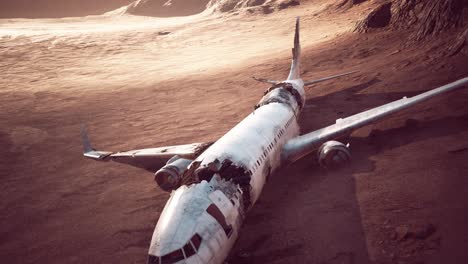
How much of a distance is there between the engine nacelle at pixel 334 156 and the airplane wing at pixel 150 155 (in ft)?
26.1

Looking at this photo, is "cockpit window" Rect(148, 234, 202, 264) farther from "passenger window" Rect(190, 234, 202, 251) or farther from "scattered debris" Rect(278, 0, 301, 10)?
"scattered debris" Rect(278, 0, 301, 10)

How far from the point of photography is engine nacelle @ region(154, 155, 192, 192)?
20.1 m

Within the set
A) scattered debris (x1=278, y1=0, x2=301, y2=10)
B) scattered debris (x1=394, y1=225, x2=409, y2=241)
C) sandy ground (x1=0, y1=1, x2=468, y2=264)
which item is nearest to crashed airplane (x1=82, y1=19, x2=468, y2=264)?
sandy ground (x1=0, y1=1, x2=468, y2=264)

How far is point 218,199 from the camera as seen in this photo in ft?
45.9

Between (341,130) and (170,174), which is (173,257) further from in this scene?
(341,130)

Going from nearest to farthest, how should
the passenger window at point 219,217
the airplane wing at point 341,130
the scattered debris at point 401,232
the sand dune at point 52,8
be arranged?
the scattered debris at point 401,232 < the passenger window at point 219,217 < the airplane wing at point 341,130 < the sand dune at point 52,8

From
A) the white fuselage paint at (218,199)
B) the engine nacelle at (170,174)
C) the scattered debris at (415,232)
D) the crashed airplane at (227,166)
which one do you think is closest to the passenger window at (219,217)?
the crashed airplane at (227,166)

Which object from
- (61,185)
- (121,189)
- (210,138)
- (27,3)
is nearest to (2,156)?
(61,185)

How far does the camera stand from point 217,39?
269 ft

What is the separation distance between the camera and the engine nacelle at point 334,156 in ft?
64.5

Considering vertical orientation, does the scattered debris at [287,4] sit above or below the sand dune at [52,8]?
below

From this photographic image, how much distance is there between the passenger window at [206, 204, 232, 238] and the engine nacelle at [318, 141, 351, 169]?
8765 mm

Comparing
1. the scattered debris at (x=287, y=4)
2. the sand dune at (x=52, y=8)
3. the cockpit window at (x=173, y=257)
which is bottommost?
the cockpit window at (x=173, y=257)

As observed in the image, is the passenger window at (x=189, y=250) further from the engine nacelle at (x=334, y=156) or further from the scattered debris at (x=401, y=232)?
the engine nacelle at (x=334, y=156)
